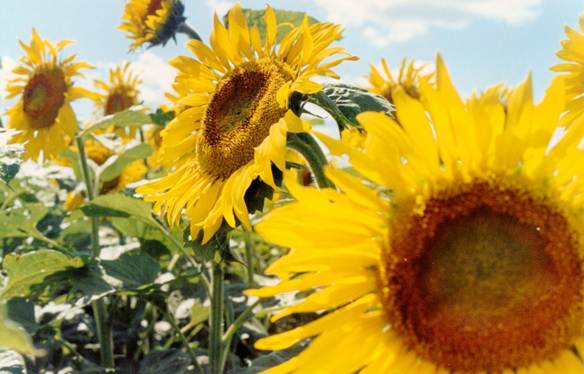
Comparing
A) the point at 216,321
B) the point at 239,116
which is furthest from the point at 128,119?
the point at 239,116

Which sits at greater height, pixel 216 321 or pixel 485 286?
pixel 485 286

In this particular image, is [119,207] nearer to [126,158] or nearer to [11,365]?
[11,365]

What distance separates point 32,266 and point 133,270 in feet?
1.33

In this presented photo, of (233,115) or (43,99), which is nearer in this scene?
(233,115)

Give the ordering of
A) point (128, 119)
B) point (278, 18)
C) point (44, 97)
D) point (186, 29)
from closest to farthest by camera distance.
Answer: point (278, 18), point (128, 119), point (44, 97), point (186, 29)

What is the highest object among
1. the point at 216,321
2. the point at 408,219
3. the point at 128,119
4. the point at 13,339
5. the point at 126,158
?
the point at 13,339

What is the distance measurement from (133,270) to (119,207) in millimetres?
271

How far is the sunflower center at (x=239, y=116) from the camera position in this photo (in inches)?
81.6

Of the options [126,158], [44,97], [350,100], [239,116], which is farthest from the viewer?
[44,97]

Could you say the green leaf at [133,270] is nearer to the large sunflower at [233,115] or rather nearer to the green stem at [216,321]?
the green stem at [216,321]

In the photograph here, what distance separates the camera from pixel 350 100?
6.01 feet

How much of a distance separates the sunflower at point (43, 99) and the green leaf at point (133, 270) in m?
1.65

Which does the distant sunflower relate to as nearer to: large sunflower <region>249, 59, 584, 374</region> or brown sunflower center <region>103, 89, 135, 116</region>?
large sunflower <region>249, 59, 584, 374</region>

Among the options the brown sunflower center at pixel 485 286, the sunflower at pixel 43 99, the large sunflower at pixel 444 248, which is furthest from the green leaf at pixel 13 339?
the sunflower at pixel 43 99
